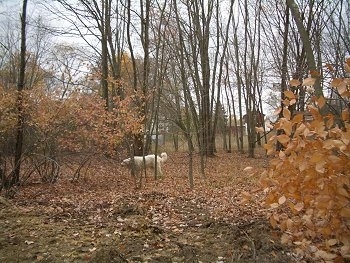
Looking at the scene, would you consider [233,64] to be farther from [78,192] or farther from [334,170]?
[334,170]

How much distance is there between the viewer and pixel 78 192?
9992 mm

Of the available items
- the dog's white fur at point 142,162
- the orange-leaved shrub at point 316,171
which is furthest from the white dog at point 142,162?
the orange-leaved shrub at point 316,171

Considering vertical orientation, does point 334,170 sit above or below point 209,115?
below

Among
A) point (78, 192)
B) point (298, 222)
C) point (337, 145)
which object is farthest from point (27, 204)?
point (337, 145)

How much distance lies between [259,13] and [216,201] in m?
16.4

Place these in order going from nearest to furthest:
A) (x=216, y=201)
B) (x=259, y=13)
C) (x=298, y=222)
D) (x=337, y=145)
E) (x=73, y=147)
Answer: (x=337, y=145)
(x=298, y=222)
(x=216, y=201)
(x=73, y=147)
(x=259, y=13)

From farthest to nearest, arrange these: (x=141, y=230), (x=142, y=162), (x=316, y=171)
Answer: (x=142, y=162) → (x=141, y=230) → (x=316, y=171)

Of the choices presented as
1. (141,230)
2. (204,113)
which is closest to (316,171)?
(141,230)

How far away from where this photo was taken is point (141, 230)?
5.40 meters

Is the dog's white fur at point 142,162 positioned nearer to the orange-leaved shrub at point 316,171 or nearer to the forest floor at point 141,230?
the forest floor at point 141,230

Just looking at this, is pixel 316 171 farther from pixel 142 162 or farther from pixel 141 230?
pixel 142 162

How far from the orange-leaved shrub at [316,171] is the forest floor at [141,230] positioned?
488 millimetres

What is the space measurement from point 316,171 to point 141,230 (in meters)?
3.71

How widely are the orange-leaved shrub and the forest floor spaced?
49cm
